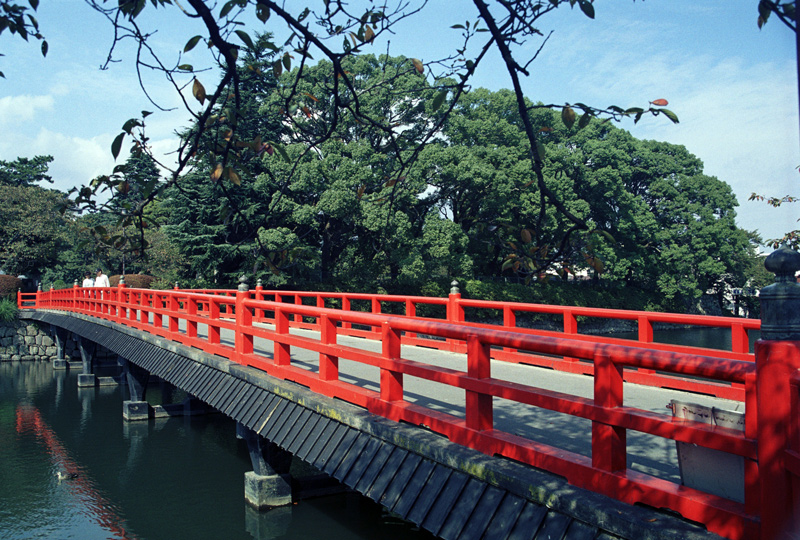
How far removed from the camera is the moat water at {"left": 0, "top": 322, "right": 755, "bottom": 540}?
26.9 ft

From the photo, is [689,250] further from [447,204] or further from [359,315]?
[359,315]

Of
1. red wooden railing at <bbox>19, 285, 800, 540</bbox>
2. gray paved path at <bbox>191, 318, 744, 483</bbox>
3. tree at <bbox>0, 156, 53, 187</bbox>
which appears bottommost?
gray paved path at <bbox>191, 318, 744, 483</bbox>

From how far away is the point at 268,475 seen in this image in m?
8.40

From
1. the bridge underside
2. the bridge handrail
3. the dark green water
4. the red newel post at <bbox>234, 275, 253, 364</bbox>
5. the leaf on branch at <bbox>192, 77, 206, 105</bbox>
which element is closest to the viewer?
the bridge underside

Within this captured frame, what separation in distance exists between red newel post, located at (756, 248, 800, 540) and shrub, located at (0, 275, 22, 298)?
35.5m

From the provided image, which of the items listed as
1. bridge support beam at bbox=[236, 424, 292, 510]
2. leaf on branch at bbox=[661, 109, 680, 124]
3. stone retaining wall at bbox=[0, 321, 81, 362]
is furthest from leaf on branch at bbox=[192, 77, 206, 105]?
stone retaining wall at bbox=[0, 321, 81, 362]

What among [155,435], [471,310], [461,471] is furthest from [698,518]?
[471,310]

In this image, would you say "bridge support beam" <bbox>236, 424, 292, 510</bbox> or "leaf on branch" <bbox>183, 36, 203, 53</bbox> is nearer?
"leaf on branch" <bbox>183, 36, 203, 53</bbox>

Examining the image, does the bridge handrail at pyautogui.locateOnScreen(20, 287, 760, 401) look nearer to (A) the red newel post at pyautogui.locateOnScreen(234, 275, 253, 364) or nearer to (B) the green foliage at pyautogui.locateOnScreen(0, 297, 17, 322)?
(A) the red newel post at pyautogui.locateOnScreen(234, 275, 253, 364)

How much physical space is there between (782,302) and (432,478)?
2421mm

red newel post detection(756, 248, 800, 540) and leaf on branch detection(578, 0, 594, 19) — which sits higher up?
leaf on branch detection(578, 0, 594, 19)

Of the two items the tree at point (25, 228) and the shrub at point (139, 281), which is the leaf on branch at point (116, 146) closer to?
the shrub at point (139, 281)

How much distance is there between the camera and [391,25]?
3.79 m

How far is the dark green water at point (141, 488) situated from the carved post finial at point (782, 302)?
6.32 m
